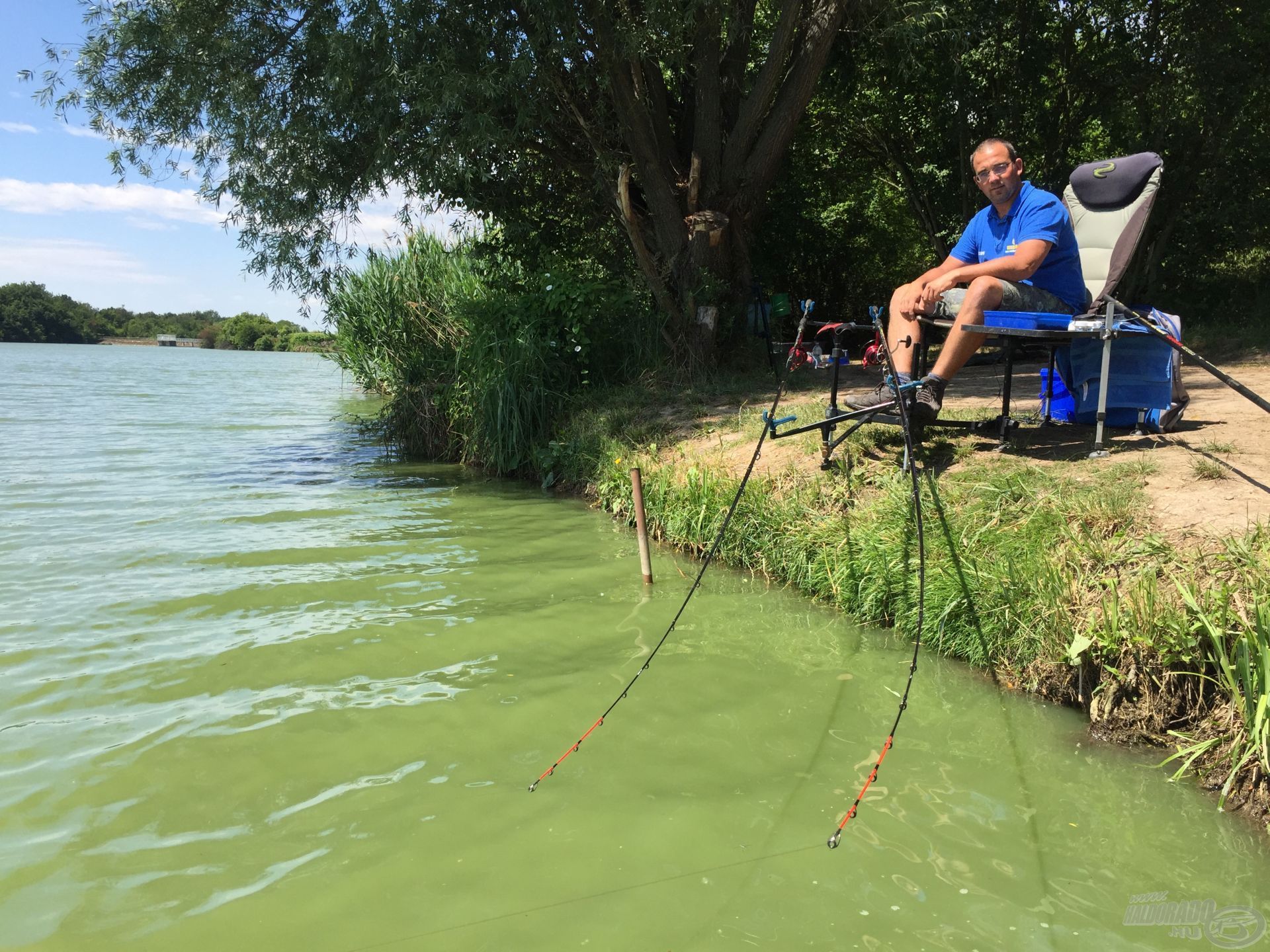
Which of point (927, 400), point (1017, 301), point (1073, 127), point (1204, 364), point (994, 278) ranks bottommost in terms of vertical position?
point (927, 400)

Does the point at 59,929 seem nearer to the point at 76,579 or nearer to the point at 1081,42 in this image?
the point at 76,579

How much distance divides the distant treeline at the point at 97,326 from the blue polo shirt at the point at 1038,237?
66251 millimetres

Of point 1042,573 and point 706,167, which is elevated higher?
point 706,167

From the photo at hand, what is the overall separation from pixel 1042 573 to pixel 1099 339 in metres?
2.08

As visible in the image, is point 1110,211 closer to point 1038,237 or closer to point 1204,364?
point 1038,237

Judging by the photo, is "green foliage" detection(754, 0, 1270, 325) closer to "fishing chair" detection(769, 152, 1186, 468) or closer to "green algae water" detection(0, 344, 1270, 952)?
"fishing chair" detection(769, 152, 1186, 468)

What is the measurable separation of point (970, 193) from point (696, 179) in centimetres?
719

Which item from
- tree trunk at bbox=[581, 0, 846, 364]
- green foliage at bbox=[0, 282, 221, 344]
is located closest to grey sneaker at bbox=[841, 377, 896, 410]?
tree trunk at bbox=[581, 0, 846, 364]

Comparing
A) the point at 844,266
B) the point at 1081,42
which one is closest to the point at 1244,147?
the point at 1081,42

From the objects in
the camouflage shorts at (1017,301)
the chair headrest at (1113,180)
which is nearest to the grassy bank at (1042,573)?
the camouflage shorts at (1017,301)

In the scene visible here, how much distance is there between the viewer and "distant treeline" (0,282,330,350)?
77.5 metres

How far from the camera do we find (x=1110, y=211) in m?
6.01

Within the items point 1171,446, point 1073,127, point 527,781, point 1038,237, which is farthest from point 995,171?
point 1073,127

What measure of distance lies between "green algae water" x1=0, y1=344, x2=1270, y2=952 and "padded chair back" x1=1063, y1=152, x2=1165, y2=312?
2.94m
